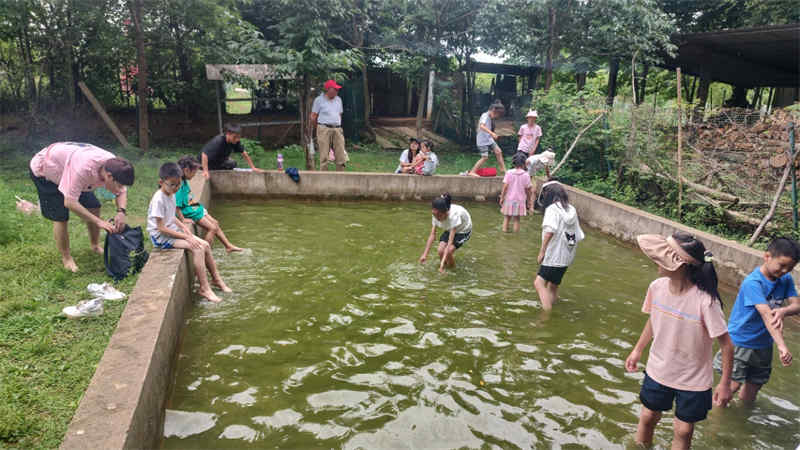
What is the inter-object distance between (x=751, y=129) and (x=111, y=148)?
567 inches

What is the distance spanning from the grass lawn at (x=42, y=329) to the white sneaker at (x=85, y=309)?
53 millimetres

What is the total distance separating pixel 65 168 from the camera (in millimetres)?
5125

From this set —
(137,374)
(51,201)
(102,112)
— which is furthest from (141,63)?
(137,374)

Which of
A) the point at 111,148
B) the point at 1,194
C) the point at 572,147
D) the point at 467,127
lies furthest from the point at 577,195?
the point at 111,148

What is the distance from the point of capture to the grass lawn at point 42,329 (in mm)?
3055

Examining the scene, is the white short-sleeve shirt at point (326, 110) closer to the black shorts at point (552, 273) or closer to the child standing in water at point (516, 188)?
the child standing in water at point (516, 188)

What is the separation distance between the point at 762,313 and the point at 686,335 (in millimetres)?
962

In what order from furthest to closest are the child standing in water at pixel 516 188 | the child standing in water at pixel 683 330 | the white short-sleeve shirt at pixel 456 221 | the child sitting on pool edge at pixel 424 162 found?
the child sitting on pool edge at pixel 424 162
the child standing in water at pixel 516 188
the white short-sleeve shirt at pixel 456 221
the child standing in water at pixel 683 330

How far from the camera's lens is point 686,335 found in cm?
316

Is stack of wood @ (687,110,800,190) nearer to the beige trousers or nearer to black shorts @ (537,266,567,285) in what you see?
black shorts @ (537,266,567,285)

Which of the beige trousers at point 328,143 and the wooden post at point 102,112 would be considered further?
the wooden post at point 102,112

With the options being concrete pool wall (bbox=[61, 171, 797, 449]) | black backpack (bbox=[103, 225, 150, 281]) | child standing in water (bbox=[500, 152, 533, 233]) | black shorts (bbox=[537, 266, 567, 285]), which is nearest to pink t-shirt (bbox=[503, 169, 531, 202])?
child standing in water (bbox=[500, 152, 533, 233])

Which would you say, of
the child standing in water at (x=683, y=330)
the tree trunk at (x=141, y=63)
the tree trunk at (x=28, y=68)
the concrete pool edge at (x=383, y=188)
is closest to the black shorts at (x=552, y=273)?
the child standing in water at (x=683, y=330)

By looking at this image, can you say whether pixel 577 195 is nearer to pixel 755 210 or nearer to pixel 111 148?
pixel 755 210
